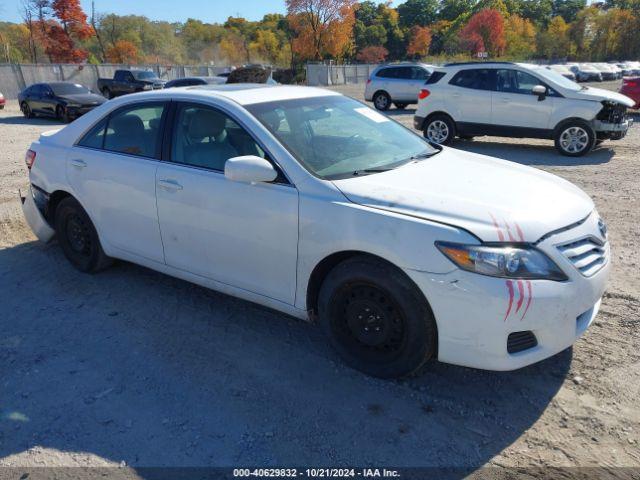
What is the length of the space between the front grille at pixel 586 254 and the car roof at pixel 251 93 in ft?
7.37

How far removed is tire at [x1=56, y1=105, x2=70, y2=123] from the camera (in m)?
18.9

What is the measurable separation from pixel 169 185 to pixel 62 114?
18.0 meters

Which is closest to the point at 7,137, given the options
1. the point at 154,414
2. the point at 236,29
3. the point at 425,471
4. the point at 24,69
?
the point at 154,414

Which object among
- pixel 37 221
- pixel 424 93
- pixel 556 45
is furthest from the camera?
pixel 556 45

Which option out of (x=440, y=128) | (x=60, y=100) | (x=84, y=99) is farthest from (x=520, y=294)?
(x=60, y=100)

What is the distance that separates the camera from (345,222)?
2959 millimetres

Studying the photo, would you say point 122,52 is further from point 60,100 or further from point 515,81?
point 515,81

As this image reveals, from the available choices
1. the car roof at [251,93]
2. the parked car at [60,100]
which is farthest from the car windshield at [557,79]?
the parked car at [60,100]

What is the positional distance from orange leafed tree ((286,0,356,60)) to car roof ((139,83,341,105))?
74004 mm

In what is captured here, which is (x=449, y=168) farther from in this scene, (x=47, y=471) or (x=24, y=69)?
(x=24, y=69)

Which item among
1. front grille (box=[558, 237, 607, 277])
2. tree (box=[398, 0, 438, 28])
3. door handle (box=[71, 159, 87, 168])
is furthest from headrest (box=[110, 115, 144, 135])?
tree (box=[398, 0, 438, 28])

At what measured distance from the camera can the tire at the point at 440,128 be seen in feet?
38.3

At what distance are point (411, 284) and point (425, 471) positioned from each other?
94 cm

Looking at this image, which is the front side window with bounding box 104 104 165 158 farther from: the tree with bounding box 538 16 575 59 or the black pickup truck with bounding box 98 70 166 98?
the tree with bounding box 538 16 575 59
